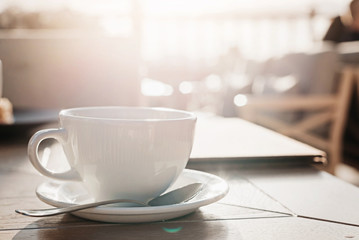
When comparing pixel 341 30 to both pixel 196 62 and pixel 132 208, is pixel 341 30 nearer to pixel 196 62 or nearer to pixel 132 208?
pixel 196 62

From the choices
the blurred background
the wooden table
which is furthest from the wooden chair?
the wooden table

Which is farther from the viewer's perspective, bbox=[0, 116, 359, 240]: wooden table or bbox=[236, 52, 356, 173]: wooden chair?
bbox=[236, 52, 356, 173]: wooden chair

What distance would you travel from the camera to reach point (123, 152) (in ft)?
1.09

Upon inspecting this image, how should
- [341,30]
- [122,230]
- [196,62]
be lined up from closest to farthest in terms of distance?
[122,230] → [341,30] → [196,62]

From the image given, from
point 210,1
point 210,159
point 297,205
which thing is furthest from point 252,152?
point 210,1

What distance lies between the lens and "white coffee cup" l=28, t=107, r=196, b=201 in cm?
33

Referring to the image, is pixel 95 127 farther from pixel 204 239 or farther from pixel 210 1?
pixel 210 1

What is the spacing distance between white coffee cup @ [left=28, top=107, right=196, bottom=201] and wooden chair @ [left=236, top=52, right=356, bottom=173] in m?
1.96

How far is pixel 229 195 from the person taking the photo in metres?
0.40

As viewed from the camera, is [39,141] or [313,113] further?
[313,113]

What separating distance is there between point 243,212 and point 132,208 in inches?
3.5

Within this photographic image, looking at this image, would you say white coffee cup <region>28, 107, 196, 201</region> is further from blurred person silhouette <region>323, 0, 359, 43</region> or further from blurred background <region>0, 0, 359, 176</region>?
blurred person silhouette <region>323, 0, 359, 43</region>

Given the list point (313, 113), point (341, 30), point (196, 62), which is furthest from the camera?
point (196, 62)

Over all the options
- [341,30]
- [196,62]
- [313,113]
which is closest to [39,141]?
[313,113]
